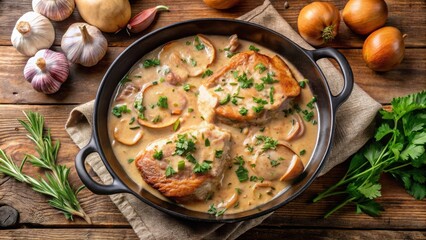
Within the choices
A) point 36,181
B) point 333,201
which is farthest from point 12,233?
point 333,201

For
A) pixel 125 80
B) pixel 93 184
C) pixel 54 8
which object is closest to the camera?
pixel 93 184

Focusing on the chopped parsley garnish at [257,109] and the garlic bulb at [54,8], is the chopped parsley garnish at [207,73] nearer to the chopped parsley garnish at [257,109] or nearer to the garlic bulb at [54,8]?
the chopped parsley garnish at [257,109]

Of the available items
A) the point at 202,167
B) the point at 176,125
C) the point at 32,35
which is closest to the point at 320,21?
the point at 176,125

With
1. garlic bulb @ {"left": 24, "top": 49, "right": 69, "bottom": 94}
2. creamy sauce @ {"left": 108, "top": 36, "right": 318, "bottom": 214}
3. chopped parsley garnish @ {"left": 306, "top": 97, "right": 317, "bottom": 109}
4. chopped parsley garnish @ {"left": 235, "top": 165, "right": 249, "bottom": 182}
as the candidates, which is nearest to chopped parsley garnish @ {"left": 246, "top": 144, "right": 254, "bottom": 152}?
creamy sauce @ {"left": 108, "top": 36, "right": 318, "bottom": 214}

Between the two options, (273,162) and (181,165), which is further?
(273,162)

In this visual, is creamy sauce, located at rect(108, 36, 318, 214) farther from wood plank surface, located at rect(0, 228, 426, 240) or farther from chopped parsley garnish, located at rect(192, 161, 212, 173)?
wood plank surface, located at rect(0, 228, 426, 240)

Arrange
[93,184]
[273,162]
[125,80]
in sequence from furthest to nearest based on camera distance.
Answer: [125,80]
[273,162]
[93,184]

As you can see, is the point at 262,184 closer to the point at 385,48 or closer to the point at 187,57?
the point at 187,57
